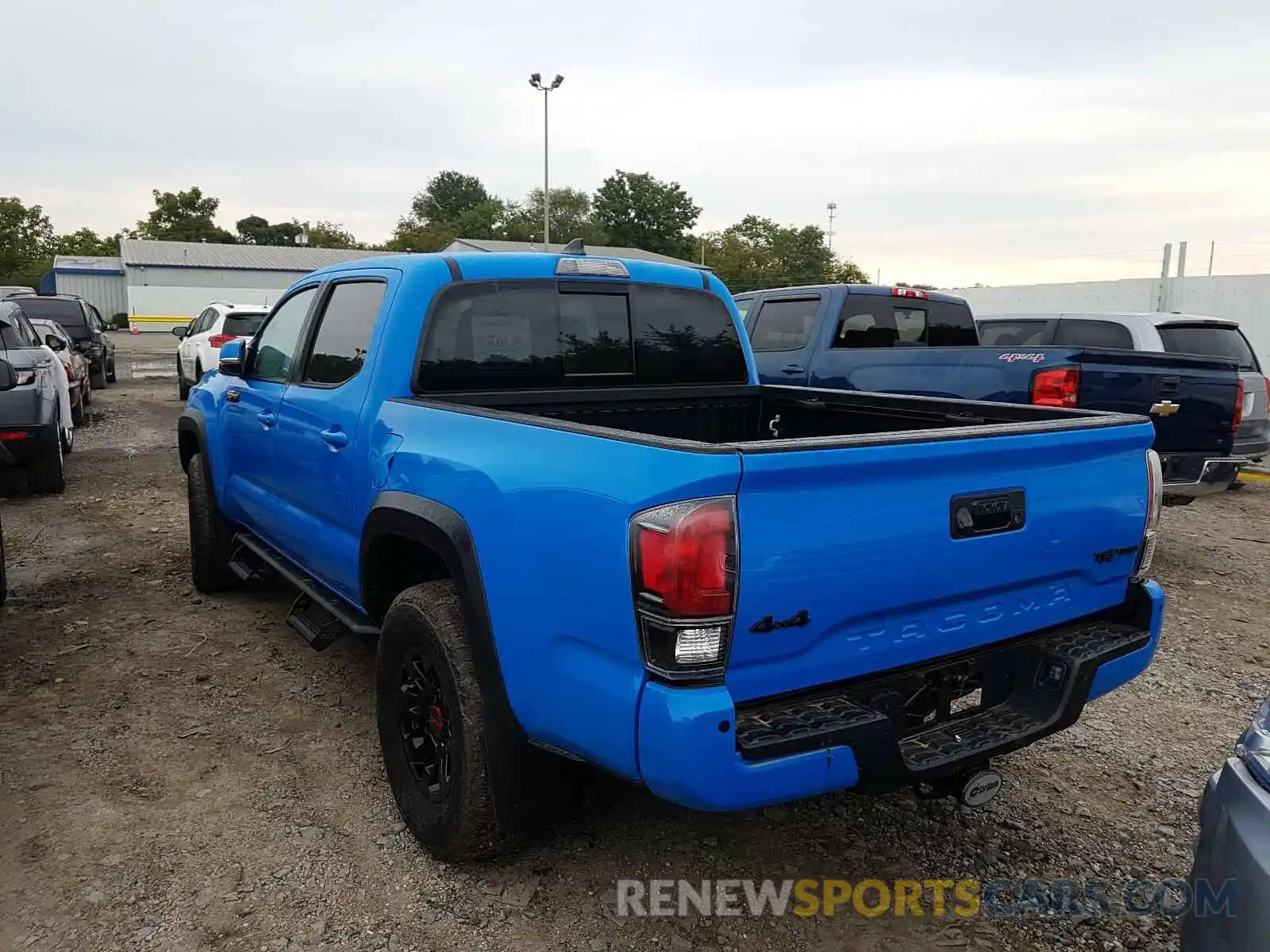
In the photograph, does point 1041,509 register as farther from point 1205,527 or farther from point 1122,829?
point 1205,527

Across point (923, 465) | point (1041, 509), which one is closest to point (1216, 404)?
point (1041, 509)

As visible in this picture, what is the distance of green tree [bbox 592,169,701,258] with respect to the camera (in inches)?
2958

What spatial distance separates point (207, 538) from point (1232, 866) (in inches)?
207

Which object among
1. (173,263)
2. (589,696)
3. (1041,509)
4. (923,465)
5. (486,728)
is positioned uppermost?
(173,263)

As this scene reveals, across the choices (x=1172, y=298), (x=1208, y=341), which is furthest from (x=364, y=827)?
(x=1172, y=298)

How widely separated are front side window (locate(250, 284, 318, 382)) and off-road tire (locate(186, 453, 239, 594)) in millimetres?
1057

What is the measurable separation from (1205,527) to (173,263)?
58658 millimetres

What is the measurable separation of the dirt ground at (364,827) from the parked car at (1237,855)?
92 centimetres

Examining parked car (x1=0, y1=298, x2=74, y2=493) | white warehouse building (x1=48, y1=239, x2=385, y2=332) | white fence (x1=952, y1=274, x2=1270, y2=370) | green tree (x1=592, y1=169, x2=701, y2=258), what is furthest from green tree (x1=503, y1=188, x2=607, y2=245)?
parked car (x1=0, y1=298, x2=74, y2=493)

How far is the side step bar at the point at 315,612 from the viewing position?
366 centimetres

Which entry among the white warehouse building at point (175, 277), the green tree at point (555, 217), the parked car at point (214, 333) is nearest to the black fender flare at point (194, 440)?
the parked car at point (214, 333)

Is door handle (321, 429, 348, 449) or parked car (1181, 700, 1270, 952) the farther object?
door handle (321, 429, 348, 449)

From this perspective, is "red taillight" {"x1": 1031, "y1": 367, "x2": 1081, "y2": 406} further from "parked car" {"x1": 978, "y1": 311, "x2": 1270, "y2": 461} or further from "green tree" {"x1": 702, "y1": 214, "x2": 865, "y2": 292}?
"green tree" {"x1": 702, "y1": 214, "x2": 865, "y2": 292}

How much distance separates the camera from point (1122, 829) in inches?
127
